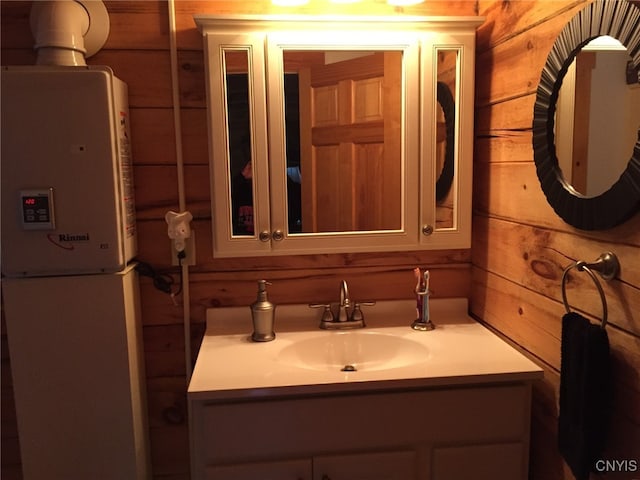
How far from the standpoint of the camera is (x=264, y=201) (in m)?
1.46

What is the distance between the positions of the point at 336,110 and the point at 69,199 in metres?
0.76

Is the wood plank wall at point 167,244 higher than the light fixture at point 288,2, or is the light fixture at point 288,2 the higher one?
the light fixture at point 288,2

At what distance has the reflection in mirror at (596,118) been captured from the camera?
0.94 meters

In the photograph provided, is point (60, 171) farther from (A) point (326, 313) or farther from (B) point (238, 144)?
(A) point (326, 313)

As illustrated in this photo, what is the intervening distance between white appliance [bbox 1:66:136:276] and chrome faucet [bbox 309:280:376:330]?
0.63 meters

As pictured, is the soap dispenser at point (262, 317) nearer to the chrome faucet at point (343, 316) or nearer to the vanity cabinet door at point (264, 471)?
the chrome faucet at point (343, 316)

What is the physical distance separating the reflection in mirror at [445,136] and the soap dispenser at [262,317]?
563 mm

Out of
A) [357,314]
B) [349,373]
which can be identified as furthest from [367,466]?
[357,314]

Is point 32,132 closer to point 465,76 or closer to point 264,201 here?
point 264,201

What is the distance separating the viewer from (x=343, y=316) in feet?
5.08

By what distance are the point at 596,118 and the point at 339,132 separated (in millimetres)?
687

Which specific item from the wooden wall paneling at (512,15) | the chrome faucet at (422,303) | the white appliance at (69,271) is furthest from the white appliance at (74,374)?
the wooden wall paneling at (512,15)

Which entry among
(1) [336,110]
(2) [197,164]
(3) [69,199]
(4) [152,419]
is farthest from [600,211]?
(4) [152,419]

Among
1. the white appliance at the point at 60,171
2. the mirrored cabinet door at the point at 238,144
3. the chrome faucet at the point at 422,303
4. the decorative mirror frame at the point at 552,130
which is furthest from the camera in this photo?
the chrome faucet at the point at 422,303
